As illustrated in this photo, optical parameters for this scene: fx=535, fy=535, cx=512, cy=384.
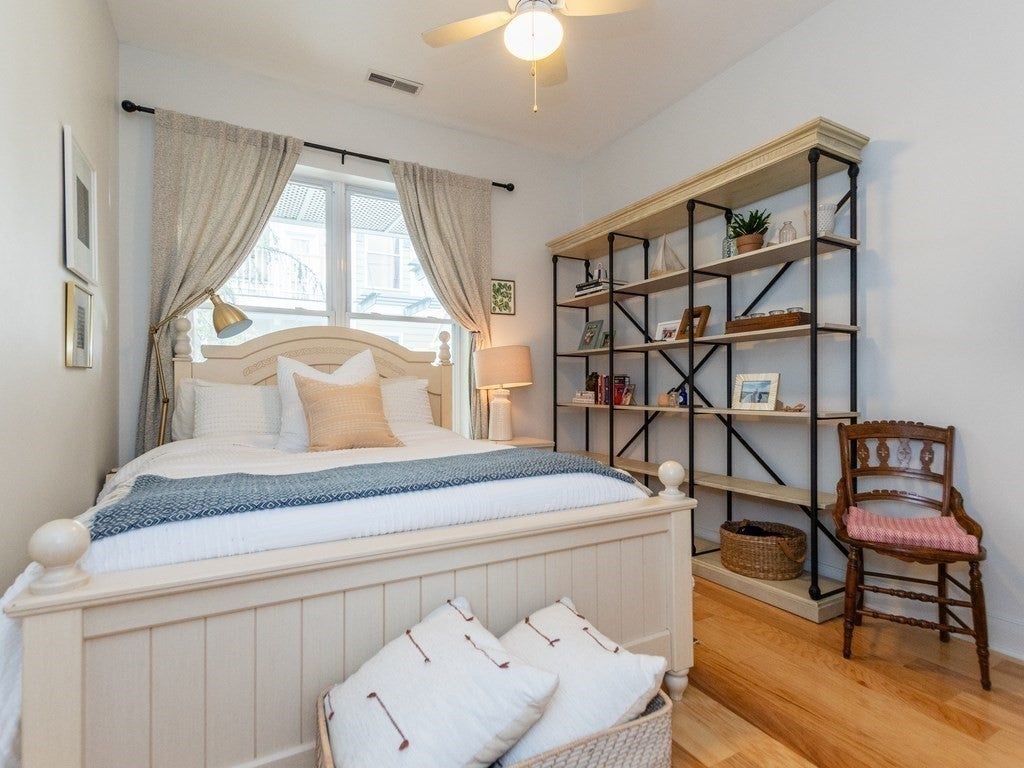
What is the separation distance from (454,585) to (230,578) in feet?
1.75

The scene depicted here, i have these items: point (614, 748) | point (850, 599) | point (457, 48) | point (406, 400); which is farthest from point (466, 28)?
point (850, 599)

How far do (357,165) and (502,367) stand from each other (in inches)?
63.9

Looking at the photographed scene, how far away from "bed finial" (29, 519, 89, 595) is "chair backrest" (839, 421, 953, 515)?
251 cm

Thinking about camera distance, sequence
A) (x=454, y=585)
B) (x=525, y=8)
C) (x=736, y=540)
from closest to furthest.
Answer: (x=454, y=585) → (x=525, y=8) → (x=736, y=540)

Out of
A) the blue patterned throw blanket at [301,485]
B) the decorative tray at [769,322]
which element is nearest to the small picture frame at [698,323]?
the decorative tray at [769,322]

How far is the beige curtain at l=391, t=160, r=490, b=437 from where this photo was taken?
3.61 m

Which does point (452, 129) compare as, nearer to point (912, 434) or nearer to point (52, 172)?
point (52, 172)

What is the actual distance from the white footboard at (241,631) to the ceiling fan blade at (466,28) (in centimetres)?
187

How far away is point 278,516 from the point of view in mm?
1260

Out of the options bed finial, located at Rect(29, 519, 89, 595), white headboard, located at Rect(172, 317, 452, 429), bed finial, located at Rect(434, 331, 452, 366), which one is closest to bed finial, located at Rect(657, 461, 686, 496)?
bed finial, located at Rect(29, 519, 89, 595)

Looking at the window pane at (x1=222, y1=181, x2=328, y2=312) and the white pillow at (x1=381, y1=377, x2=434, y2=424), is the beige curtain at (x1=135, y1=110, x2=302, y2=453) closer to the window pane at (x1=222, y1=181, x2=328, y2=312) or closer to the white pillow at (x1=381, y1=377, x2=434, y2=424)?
the window pane at (x1=222, y1=181, x2=328, y2=312)

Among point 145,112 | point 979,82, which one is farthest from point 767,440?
point 145,112

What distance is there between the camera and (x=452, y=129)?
3820 millimetres

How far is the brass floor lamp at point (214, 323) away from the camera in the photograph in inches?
108
